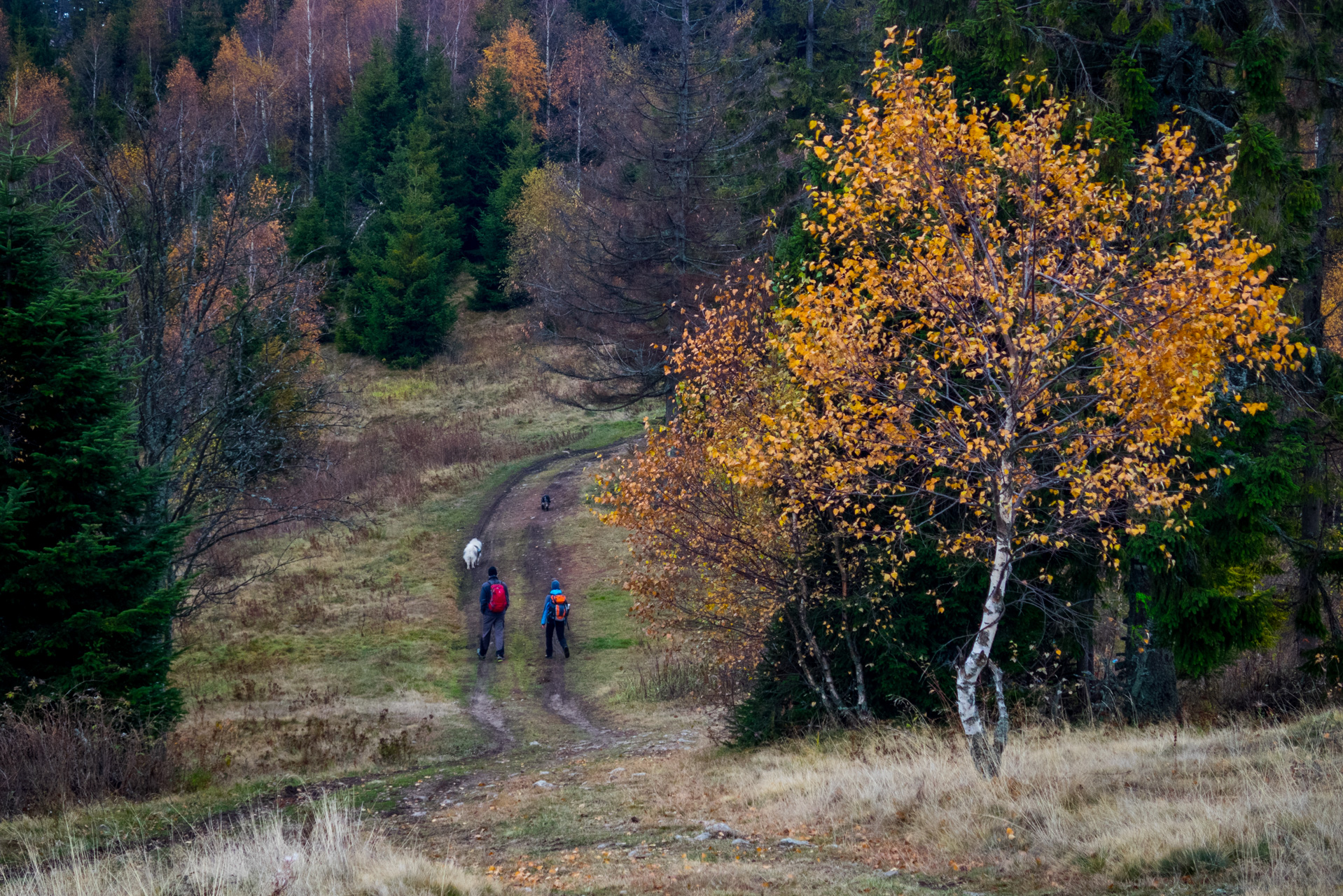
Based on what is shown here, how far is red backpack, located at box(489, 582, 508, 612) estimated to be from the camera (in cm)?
1814

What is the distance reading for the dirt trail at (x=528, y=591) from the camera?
15.2 meters

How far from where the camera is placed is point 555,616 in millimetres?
18250

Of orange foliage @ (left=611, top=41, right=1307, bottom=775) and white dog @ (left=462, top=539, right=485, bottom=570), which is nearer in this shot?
orange foliage @ (left=611, top=41, right=1307, bottom=775)

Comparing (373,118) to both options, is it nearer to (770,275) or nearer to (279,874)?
(770,275)

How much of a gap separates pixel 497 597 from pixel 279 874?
12.3 metres

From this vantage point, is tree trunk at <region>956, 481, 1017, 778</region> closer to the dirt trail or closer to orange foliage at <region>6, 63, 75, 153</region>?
the dirt trail

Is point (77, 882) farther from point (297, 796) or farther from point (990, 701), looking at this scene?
point (990, 701)

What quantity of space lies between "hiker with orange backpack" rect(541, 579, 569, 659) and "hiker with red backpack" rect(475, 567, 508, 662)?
0.88 m

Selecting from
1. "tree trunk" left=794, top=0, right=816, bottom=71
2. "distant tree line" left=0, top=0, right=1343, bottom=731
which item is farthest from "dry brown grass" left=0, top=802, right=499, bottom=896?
"tree trunk" left=794, top=0, right=816, bottom=71

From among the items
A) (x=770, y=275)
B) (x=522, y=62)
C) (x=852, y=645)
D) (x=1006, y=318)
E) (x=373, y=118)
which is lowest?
(x=852, y=645)

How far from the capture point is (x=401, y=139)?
166 ft

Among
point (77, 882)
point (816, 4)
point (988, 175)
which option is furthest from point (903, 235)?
point (816, 4)

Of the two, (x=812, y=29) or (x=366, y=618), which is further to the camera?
(x=812, y=29)

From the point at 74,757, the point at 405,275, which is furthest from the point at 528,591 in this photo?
the point at 405,275
